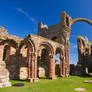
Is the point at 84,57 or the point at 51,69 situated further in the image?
the point at 84,57

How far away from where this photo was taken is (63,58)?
17.7 m

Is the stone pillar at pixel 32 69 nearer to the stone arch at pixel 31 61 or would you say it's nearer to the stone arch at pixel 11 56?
the stone arch at pixel 31 61

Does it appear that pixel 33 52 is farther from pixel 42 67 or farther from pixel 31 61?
pixel 42 67

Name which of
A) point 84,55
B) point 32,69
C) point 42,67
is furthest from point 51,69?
point 84,55

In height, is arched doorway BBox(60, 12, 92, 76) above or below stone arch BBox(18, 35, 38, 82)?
above

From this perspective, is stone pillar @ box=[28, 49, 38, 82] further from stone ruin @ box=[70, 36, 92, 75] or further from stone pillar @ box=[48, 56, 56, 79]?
stone ruin @ box=[70, 36, 92, 75]

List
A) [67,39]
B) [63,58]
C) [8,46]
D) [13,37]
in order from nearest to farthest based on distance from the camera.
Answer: [13,37] < [8,46] < [63,58] < [67,39]

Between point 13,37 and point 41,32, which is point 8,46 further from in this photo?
point 41,32

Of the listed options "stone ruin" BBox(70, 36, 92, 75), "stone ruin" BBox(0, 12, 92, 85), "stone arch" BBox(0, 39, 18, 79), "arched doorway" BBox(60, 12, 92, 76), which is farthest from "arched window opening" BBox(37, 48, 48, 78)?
"stone ruin" BBox(70, 36, 92, 75)

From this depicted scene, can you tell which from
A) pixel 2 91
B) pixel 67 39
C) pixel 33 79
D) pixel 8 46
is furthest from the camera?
pixel 67 39

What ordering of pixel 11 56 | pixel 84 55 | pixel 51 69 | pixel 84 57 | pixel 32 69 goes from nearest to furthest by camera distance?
pixel 32 69 → pixel 51 69 → pixel 11 56 → pixel 84 57 → pixel 84 55

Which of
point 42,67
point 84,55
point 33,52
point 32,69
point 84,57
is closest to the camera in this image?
point 32,69

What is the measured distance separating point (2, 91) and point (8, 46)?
9.07 m

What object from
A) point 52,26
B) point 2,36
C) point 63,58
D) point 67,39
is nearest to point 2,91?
point 2,36
